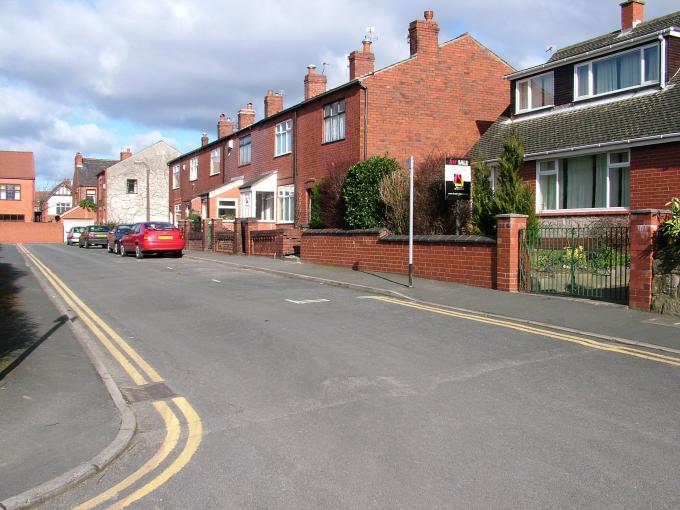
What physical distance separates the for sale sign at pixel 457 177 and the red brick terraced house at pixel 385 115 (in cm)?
726

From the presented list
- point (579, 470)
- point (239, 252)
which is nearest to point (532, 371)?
point (579, 470)

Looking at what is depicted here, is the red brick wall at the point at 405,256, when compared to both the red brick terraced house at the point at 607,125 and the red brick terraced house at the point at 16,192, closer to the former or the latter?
the red brick terraced house at the point at 607,125

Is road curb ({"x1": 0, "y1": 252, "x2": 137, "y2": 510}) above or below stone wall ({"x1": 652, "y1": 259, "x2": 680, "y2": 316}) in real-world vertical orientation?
below

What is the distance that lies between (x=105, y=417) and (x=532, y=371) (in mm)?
4623

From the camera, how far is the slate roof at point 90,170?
81562 millimetres

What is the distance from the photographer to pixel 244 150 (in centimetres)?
3709

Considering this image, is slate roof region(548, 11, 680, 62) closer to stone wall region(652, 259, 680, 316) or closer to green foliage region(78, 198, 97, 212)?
A: stone wall region(652, 259, 680, 316)

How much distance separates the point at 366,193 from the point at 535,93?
7843 mm

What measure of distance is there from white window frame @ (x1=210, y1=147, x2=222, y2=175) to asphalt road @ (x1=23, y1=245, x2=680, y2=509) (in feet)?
105

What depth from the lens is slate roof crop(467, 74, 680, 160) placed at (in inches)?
676

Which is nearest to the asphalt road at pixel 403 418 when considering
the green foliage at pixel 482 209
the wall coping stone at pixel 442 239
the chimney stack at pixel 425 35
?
the wall coping stone at pixel 442 239

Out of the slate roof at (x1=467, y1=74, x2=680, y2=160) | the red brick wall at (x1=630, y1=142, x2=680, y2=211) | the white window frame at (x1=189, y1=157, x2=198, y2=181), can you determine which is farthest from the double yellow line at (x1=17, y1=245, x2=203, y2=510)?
the white window frame at (x1=189, y1=157, x2=198, y2=181)

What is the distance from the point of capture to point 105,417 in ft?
18.6

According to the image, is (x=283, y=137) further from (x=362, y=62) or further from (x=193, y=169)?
(x=193, y=169)
